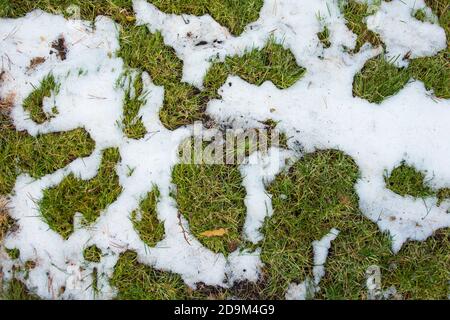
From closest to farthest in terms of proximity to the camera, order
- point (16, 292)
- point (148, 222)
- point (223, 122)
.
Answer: point (16, 292) < point (148, 222) < point (223, 122)

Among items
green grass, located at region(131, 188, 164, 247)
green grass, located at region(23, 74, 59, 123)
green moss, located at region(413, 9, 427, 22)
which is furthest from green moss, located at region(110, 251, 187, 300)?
green moss, located at region(413, 9, 427, 22)

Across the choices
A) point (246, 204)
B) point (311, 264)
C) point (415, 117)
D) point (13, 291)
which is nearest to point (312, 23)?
point (415, 117)

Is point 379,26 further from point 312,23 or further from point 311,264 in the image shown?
point 311,264

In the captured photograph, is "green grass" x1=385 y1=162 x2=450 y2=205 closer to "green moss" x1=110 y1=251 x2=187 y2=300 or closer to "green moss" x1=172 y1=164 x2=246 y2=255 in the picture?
"green moss" x1=172 y1=164 x2=246 y2=255

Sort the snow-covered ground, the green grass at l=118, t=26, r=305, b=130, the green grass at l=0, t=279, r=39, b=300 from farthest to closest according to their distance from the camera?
the green grass at l=118, t=26, r=305, b=130 → the snow-covered ground → the green grass at l=0, t=279, r=39, b=300

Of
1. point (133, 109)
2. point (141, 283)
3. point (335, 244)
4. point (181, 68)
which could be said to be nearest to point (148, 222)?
point (141, 283)

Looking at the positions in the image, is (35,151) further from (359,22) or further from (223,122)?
(359,22)

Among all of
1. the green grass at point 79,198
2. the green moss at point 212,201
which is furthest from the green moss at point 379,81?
the green grass at point 79,198
